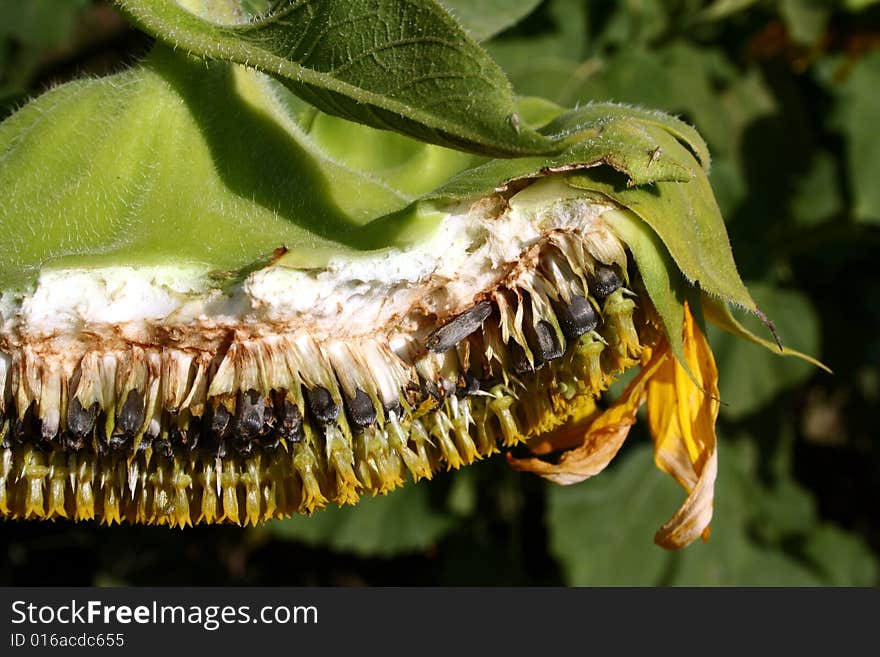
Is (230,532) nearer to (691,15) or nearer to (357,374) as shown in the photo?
(691,15)

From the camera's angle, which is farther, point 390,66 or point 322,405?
point 322,405

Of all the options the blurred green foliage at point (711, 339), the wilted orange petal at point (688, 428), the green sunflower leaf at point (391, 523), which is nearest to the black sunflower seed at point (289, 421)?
the wilted orange petal at point (688, 428)

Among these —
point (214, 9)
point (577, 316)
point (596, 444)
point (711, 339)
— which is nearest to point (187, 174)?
point (214, 9)

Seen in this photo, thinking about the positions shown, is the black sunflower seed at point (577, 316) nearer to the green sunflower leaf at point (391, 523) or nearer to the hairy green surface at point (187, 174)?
the hairy green surface at point (187, 174)

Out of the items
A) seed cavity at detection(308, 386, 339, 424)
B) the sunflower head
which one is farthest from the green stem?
seed cavity at detection(308, 386, 339, 424)

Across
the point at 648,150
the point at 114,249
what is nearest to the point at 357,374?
the point at 114,249

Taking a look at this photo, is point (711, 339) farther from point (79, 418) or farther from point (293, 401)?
point (79, 418)

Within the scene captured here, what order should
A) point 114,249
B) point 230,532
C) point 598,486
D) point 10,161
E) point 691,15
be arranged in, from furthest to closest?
point 230,532, point 598,486, point 691,15, point 10,161, point 114,249
